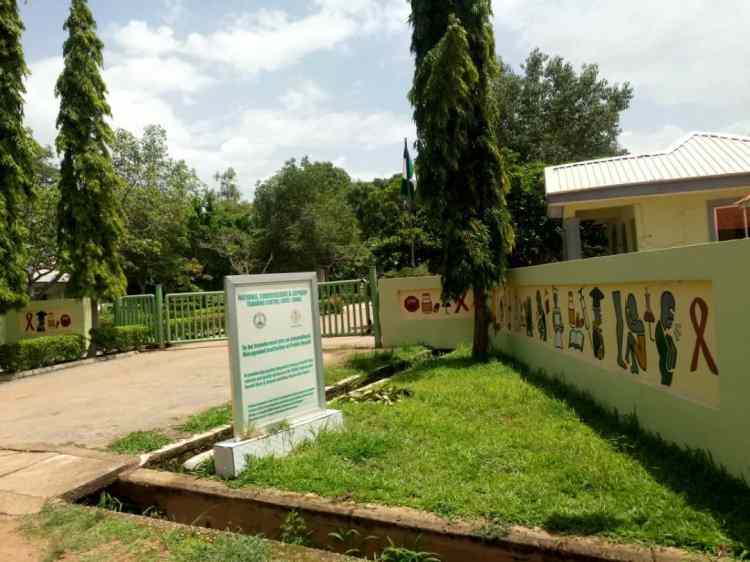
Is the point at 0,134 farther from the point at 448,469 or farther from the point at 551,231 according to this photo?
the point at 551,231

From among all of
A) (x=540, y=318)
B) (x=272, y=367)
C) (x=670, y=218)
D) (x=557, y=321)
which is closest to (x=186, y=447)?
(x=272, y=367)

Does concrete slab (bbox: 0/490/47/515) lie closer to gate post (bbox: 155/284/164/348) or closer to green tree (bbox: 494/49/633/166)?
gate post (bbox: 155/284/164/348)

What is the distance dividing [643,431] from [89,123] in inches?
568

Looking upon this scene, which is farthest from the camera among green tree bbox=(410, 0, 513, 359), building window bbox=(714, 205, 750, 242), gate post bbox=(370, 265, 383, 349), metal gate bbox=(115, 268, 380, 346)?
metal gate bbox=(115, 268, 380, 346)

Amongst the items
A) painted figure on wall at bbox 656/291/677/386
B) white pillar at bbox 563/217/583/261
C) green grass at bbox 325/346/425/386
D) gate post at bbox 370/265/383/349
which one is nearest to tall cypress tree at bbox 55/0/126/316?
gate post at bbox 370/265/383/349

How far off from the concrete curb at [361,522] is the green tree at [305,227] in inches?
1199

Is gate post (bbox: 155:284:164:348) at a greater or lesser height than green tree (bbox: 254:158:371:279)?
lesser

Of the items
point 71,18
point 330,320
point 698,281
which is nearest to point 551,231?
point 330,320

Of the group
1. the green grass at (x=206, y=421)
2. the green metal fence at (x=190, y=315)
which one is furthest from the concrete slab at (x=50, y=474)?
the green metal fence at (x=190, y=315)

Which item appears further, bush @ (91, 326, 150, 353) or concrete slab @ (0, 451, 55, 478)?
bush @ (91, 326, 150, 353)

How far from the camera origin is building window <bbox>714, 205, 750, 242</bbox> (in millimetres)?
10172

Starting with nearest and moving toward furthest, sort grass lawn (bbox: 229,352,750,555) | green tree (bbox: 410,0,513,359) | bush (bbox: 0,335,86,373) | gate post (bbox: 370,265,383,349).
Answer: grass lawn (bbox: 229,352,750,555), green tree (bbox: 410,0,513,359), bush (bbox: 0,335,86,373), gate post (bbox: 370,265,383,349)

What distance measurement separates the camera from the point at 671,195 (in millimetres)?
9961

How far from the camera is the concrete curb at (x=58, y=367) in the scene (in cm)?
1199
